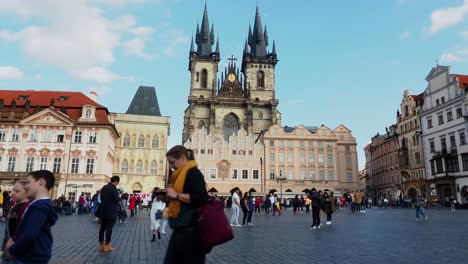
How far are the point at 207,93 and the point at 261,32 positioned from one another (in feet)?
72.2

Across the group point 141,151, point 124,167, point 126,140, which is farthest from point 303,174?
point 126,140

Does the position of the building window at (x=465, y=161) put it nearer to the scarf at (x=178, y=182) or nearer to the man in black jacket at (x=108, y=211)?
the man in black jacket at (x=108, y=211)

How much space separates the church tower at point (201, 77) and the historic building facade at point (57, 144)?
25.1 meters

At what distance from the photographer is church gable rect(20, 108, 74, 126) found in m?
43.1

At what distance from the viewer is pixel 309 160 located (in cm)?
5934

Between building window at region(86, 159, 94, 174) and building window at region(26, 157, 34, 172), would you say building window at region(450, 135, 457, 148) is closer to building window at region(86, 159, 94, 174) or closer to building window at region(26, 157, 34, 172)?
building window at region(86, 159, 94, 174)

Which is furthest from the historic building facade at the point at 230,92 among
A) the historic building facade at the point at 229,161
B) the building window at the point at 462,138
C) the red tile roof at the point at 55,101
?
the building window at the point at 462,138

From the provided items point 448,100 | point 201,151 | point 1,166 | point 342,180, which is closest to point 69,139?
point 1,166

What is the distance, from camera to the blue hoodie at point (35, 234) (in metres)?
3.12

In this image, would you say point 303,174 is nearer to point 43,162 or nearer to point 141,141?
point 141,141

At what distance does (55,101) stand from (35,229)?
49435 mm

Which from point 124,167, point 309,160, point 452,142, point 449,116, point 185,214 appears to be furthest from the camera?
point 309,160

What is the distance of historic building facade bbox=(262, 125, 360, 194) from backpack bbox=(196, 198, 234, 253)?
→ 179 ft

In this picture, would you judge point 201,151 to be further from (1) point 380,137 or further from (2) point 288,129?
(1) point 380,137
